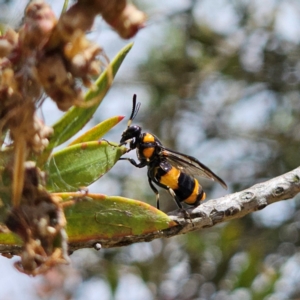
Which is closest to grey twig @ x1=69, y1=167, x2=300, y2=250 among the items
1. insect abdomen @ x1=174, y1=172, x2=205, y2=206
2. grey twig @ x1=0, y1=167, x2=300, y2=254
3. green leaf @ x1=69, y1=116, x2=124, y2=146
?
grey twig @ x1=0, y1=167, x2=300, y2=254

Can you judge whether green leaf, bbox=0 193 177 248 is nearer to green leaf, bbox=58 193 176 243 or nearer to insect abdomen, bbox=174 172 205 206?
green leaf, bbox=58 193 176 243

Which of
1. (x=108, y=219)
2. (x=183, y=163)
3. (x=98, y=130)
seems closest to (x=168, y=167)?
(x=183, y=163)

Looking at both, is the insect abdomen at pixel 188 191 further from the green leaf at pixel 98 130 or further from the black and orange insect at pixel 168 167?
the green leaf at pixel 98 130

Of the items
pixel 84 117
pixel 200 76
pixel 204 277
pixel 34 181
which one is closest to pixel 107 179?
pixel 200 76

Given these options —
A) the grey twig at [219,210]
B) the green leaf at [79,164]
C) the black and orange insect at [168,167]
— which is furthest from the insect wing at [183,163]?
the green leaf at [79,164]

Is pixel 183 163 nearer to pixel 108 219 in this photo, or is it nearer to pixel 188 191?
pixel 188 191
